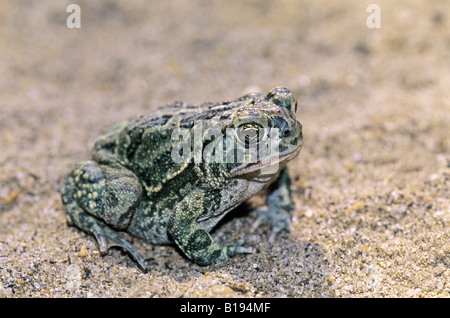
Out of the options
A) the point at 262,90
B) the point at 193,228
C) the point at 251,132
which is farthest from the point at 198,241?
the point at 262,90

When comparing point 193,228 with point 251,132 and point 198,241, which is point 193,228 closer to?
point 198,241

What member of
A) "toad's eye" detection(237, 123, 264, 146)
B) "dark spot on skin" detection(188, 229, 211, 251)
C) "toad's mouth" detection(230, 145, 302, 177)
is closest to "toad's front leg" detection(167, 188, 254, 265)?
"dark spot on skin" detection(188, 229, 211, 251)

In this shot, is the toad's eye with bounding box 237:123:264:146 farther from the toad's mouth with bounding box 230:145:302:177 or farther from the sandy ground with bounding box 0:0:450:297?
the sandy ground with bounding box 0:0:450:297

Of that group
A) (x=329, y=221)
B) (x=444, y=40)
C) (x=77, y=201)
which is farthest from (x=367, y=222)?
(x=444, y=40)

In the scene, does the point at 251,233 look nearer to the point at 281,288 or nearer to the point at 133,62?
the point at 281,288
